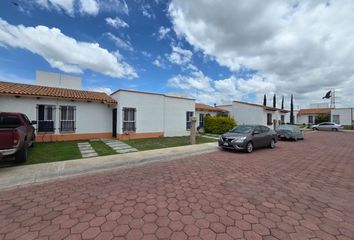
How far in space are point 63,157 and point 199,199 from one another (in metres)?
6.69

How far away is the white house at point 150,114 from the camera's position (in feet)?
46.6

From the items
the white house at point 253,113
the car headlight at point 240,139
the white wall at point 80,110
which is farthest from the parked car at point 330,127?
the white wall at point 80,110

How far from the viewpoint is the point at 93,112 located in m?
14.3

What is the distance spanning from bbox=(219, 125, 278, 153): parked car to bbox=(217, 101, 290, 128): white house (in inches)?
480

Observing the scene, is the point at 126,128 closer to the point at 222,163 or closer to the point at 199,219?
the point at 222,163

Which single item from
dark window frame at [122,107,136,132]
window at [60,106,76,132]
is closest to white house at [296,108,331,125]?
→ dark window frame at [122,107,136,132]

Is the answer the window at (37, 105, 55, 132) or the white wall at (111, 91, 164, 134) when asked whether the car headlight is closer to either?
the white wall at (111, 91, 164, 134)

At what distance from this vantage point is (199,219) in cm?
324

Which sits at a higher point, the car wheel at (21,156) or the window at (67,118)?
the window at (67,118)

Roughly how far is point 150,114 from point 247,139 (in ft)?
28.4

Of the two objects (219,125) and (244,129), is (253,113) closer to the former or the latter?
(219,125)

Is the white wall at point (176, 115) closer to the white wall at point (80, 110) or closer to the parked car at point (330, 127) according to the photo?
the white wall at point (80, 110)

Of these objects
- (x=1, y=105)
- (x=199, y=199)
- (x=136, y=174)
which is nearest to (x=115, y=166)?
(x=136, y=174)

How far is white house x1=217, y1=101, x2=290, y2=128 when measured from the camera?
23125mm
